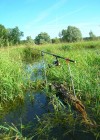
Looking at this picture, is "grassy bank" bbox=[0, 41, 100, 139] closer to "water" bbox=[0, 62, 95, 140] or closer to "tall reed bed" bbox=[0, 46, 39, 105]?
"tall reed bed" bbox=[0, 46, 39, 105]

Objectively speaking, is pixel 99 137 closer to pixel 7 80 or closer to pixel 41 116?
pixel 41 116

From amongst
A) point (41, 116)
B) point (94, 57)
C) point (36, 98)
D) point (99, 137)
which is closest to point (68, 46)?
point (94, 57)

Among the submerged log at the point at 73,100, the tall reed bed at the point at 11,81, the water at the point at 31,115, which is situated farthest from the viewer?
the tall reed bed at the point at 11,81

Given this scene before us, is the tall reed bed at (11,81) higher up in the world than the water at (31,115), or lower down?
higher up

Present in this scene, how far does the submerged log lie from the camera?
17.0 feet

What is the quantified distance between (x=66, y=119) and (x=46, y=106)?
1647 millimetres

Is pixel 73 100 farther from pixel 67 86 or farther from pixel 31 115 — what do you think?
pixel 67 86

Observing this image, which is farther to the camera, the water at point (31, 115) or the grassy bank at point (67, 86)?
Answer: the grassy bank at point (67, 86)

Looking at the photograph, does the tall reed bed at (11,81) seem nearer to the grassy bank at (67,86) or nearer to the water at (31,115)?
the grassy bank at (67,86)

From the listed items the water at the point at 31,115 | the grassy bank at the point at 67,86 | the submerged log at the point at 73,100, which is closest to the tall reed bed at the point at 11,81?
the grassy bank at the point at 67,86

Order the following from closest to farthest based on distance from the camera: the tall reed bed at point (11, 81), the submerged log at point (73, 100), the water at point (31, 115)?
1. the water at point (31, 115)
2. the submerged log at point (73, 100)
3. the tall reed bed at point (11, 81)

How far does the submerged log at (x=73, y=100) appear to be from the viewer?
518 centimetres

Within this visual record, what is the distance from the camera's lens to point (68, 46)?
23.2 metres

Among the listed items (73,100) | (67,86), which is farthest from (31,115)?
(67,86)
